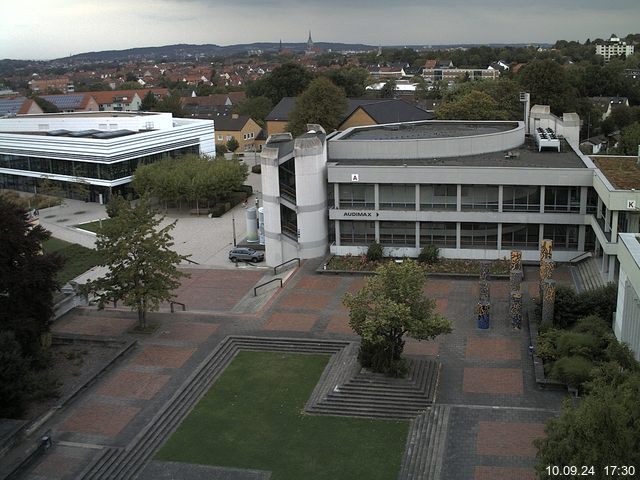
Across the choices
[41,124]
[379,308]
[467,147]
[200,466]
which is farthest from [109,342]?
[41,124]

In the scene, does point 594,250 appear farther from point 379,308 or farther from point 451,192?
point 379,308

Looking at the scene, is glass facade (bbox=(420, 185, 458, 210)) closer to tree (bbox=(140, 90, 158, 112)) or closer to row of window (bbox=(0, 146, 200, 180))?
row of window (bbox=(0, 146, 200, 180))

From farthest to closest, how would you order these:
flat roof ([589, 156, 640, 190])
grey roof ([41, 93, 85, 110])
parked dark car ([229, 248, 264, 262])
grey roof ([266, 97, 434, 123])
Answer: grey roof ([41, 93, 85, 110]), grey roof ([266, 97, 434, 123]), parked dark car ([229, 248, 264, 262]), flat roof ([589, 156, 640, 190])

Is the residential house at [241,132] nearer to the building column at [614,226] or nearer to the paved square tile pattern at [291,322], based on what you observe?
the paved square tile pattern at [291,322]

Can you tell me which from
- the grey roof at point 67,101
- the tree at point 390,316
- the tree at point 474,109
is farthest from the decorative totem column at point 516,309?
the grey roof at point 67,101

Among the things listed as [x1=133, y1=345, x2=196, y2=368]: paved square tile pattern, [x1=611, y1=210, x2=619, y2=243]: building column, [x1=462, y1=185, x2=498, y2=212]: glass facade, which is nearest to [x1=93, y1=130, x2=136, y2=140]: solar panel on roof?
[x1=462, y1=185, x2=498, y2=212]: glass facade

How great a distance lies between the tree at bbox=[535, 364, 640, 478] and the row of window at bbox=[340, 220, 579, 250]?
76.4ft

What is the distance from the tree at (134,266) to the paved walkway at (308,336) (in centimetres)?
188

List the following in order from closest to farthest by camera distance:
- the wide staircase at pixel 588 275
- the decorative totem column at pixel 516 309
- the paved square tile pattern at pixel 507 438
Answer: the paved square tile pattern at pixel 507 438 < the decorative totem column at pixel 516 309 < the wide staircase at pixel 588 275

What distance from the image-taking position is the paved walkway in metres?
22.0

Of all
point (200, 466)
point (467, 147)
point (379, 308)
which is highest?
point (467, 147)

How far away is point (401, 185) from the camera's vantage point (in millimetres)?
40125

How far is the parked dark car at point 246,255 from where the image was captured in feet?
142

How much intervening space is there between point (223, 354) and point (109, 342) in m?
5.35
